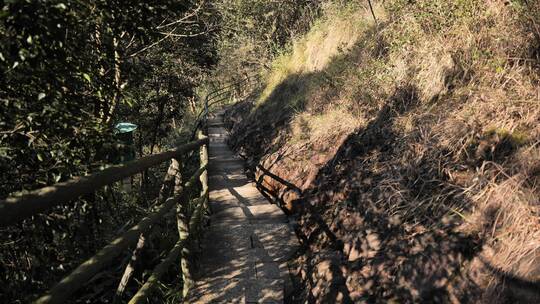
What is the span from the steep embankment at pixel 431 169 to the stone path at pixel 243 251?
0.30m

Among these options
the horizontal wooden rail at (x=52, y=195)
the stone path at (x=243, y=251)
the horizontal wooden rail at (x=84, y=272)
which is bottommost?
the stone path at (x=243, y=251)

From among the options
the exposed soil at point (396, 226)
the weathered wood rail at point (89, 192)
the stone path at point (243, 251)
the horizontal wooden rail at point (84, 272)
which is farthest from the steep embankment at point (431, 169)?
the horizontal wooden rail at point (84, 272)

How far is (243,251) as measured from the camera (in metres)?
4.84

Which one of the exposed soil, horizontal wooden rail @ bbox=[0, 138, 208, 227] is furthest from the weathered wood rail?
the exposed soil

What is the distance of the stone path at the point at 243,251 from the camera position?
385cm

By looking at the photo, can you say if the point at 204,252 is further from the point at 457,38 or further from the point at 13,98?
the point at 457,38

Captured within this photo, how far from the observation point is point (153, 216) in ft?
9.23

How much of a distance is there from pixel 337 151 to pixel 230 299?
3857 millimetres

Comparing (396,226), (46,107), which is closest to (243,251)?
(396,226)

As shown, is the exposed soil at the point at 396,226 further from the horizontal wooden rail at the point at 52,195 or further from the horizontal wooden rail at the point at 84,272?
the horizontal wooden rail at the point at 52,195

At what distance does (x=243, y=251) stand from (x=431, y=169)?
226 centimetres

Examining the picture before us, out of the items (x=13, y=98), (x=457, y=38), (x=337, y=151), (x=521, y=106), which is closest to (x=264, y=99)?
(x=337, y=151)

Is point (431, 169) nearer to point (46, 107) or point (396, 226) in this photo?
point (396, 226)

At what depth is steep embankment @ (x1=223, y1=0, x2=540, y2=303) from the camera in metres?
3.08
